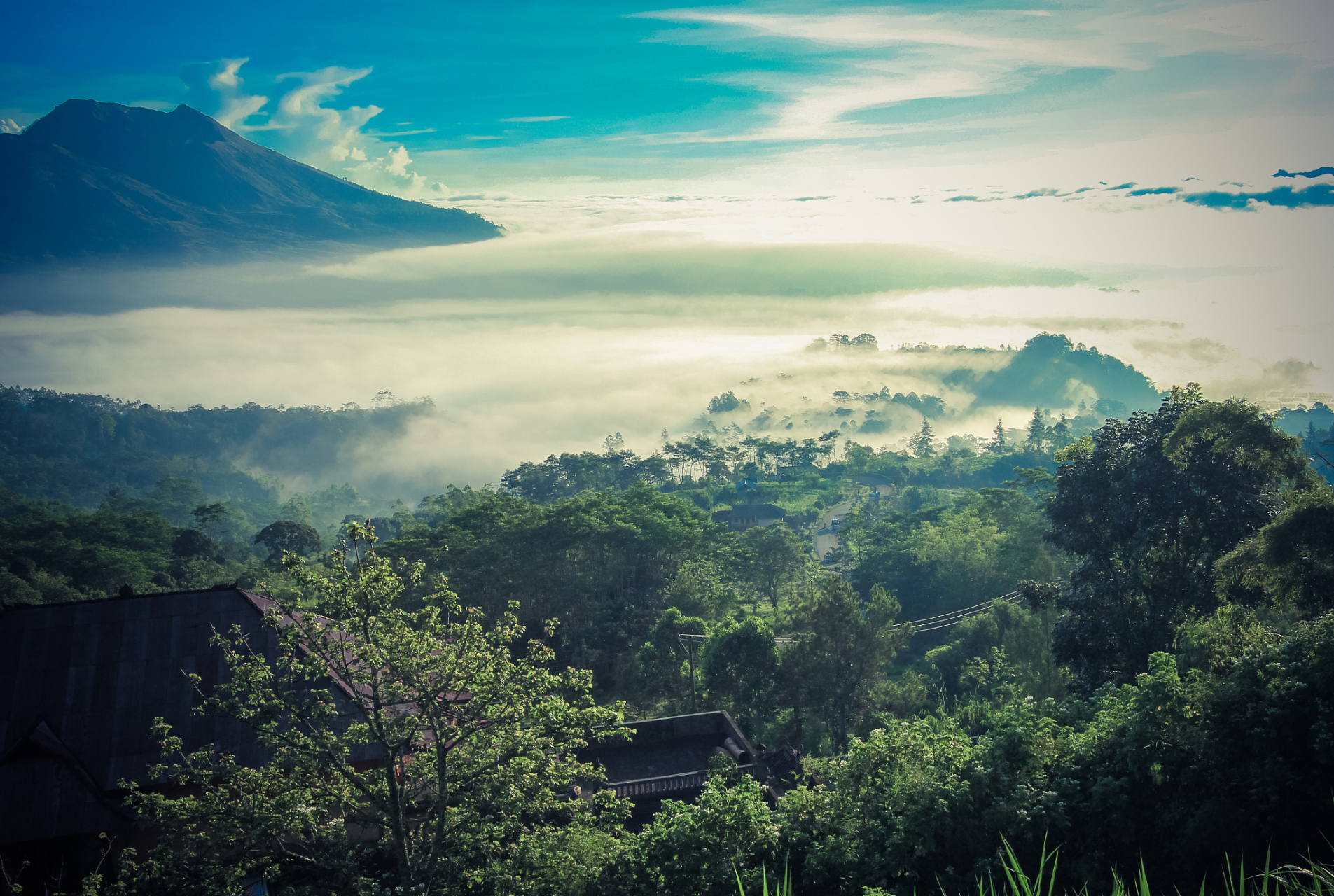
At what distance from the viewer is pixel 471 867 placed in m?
9.30

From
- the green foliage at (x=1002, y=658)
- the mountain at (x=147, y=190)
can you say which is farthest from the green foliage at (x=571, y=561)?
the mountain at (x=147, y=190)

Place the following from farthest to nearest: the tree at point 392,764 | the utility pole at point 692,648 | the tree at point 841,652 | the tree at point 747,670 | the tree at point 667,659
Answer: the tree at point 667,659 < the utility pole at point 692,648 < the tree at point 747,670 < the tree at point 841,652 < the tree at point 392,764

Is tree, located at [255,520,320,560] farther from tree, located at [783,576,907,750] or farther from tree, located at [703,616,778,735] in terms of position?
tree, located at [783,576,907,750]

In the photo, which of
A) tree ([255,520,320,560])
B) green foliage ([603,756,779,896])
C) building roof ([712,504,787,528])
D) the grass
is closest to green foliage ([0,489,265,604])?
tree ([255,520,320,560])

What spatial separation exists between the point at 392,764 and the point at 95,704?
7612 millimetres

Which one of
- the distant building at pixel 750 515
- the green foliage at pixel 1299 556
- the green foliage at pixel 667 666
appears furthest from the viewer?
the distant building at pixel 750 515

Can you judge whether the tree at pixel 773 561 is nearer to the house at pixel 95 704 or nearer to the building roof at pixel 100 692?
the house at pixel 95 704

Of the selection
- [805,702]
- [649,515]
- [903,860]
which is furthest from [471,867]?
[649,515]

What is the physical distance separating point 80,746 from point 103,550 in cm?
3602

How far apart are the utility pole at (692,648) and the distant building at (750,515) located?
41.1 meters

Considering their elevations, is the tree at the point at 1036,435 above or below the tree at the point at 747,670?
above

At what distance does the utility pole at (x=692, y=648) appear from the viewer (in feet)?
80.0

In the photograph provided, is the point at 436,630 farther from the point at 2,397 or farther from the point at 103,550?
the point at 2,397

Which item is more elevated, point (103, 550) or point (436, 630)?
point (436, 630)
